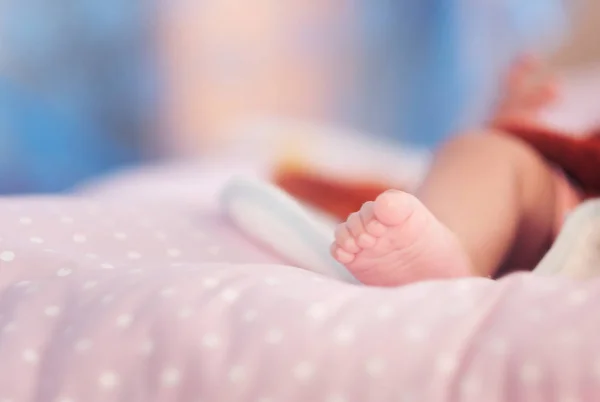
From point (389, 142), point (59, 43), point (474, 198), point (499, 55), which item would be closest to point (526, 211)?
point (474, 198)

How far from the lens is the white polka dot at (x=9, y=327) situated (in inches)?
16.4

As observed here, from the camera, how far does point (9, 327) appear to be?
418 mm

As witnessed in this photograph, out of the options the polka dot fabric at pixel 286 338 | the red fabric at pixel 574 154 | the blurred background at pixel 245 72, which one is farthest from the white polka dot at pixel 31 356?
the blurred background at pixel 245 72

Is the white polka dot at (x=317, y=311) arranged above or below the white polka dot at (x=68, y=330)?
above

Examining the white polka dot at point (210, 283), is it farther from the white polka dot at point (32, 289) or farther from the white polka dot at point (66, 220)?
the white polka dot at point (66, 220)

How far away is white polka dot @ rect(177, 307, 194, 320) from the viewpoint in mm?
390

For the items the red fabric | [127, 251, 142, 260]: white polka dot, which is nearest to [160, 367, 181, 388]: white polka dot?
[127, 251, 142, 260]: white polka dot

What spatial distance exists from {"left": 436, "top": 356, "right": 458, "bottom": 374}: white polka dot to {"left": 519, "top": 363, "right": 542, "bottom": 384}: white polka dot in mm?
30

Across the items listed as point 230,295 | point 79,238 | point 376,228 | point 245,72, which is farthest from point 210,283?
point 245,72

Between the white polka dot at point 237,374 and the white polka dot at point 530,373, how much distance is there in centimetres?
13

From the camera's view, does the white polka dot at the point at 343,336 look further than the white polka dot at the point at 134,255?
No

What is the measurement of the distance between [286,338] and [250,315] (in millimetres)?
28

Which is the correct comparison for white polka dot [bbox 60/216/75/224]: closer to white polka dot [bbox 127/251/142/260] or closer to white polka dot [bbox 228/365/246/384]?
white polka dot [bbox 127/251/142/260]

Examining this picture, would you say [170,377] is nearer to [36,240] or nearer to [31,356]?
[31,356]
